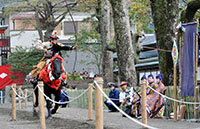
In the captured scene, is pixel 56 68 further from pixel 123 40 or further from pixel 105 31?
pixel 105 31

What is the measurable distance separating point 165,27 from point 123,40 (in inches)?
149

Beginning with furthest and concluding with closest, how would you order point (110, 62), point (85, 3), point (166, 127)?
point (85, 3), point (110, 62), point (166, 127)

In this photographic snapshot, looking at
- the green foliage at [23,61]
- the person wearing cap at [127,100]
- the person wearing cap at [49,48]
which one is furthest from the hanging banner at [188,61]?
the green foliage at [23,61]

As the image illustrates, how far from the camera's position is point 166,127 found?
10562 mm

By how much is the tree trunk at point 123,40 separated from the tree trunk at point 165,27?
2660 mm

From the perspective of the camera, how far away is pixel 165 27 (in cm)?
1661

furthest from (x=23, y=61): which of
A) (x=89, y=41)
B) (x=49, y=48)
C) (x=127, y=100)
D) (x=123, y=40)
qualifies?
(x=49, y=48)

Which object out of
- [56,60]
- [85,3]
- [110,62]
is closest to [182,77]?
[56,60]

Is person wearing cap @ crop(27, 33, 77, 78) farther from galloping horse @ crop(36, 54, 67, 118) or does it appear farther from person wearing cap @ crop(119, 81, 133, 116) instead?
person wearing cap @ crop(119, 81, 133, 116)

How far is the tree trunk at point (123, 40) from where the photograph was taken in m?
19.7

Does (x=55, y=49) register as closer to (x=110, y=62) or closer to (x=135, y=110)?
(x=135, y=110)

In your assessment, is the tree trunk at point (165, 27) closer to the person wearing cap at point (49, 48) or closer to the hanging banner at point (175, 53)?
the hanging banner at point (175, 53)

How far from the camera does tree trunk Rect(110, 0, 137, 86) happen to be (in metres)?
19.7

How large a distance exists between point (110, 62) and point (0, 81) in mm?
13297
